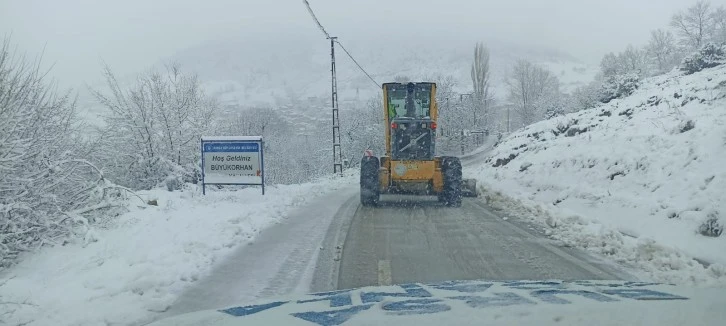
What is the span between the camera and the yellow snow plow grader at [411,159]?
49.9 feet

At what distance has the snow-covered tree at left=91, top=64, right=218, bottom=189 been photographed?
906 inches

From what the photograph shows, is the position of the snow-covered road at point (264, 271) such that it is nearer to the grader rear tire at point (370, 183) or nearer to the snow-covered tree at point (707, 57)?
Result: the grader rear tire at point (370, 183)

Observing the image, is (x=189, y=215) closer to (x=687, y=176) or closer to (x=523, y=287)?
(x=523, y=287)

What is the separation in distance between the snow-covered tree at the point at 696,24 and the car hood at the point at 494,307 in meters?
26.1

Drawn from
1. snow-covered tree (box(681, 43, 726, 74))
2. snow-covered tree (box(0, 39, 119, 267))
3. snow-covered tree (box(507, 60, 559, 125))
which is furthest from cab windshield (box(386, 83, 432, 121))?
snow-covered tree (box(507, 60, 559, 125))

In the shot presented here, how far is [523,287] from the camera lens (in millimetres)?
4430

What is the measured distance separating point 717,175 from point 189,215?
932 cm

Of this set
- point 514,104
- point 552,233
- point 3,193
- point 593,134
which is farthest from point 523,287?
point 514,104

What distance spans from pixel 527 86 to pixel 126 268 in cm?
7804

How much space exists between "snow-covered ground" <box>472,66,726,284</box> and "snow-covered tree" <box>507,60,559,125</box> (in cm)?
5909

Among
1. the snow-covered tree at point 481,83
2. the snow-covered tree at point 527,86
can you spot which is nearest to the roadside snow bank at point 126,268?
the snow-covered tree at point 481,83

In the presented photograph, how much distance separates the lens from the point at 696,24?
3016cm

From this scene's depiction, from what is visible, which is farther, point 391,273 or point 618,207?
point 618,207

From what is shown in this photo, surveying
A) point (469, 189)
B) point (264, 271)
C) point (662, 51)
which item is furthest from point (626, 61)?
point (264, 271)
